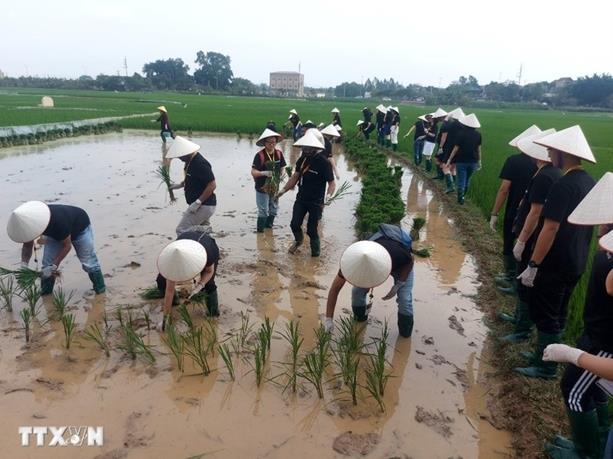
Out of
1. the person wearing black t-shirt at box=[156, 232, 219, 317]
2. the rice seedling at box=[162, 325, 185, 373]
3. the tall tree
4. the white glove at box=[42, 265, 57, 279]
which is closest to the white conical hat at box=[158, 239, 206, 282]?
the person wearing black t-shirt at box=[156, 232, 219, 317]

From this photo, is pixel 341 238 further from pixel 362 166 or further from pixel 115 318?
pixel 362 166

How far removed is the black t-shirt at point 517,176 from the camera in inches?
170

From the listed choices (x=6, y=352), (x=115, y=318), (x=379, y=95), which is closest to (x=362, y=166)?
(x=115, y=318)

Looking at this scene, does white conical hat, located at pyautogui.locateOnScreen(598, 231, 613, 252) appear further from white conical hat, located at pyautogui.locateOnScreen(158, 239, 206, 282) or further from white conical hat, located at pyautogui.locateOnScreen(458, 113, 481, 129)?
white conical hat, located at pyautogui.locateOnScreen(458, 113, 481, 129)

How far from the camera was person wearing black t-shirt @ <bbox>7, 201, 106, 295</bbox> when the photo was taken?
356cm

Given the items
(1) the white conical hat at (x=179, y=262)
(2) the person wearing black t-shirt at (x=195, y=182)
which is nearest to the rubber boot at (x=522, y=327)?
(1) the white conical hat at (x=179, y=262)

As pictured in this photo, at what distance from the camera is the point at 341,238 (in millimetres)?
6496

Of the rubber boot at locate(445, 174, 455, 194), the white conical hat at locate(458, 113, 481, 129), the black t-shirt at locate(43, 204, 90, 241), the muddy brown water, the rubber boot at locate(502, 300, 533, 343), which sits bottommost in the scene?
the muddy brown water

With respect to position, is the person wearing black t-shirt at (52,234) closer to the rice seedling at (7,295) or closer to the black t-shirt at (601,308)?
the rice seedling at (7,295)

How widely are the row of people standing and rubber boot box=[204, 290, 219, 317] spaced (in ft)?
8.18

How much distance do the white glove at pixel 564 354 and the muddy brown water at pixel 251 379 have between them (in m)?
0.87

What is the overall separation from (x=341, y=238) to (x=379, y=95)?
3103 inches

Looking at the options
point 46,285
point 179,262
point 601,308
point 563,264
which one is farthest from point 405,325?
point 46,285

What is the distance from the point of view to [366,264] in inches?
115
